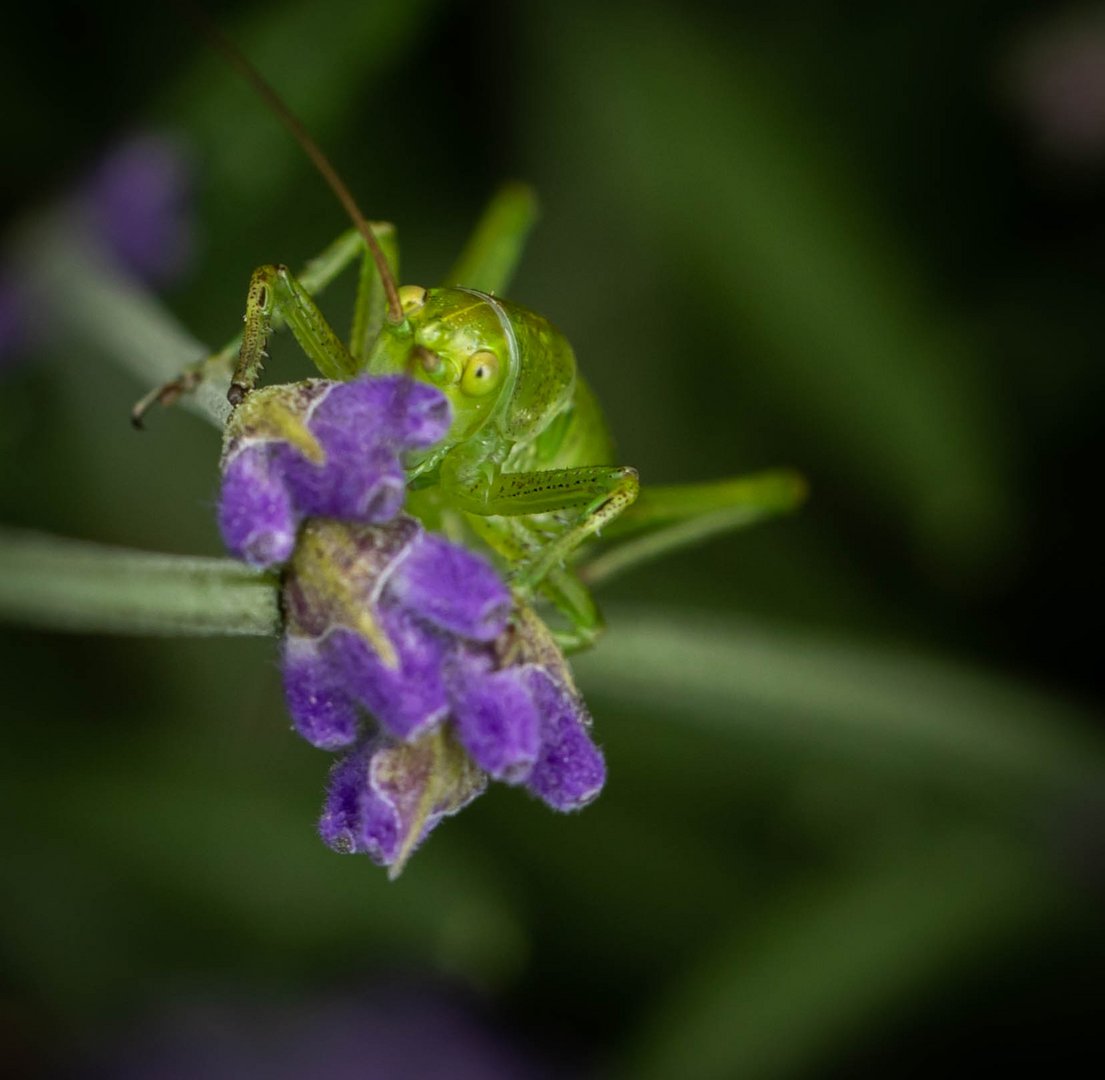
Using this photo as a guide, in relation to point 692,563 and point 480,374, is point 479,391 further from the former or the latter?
point 692,563

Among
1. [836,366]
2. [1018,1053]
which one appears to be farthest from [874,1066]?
[836,366]

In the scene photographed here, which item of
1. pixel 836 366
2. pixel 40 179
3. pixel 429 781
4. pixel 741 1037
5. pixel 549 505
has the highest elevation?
pixel 836 366

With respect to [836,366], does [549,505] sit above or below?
below

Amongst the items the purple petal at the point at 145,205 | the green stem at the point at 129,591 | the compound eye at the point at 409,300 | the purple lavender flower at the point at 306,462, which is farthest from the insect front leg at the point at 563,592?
the purple petal at the point at 145,205

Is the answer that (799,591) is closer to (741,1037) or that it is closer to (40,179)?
(741,1037)

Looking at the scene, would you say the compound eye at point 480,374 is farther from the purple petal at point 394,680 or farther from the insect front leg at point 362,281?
the purple petal at point 394,680

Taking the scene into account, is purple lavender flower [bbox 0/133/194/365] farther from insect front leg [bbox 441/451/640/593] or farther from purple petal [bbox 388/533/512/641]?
purple petal [bbox 388/533/512/641]

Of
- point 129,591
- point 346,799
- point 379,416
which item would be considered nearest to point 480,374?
point 129,591

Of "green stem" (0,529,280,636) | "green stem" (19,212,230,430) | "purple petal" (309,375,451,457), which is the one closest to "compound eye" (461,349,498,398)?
"green stem" (19,212,230,430)
